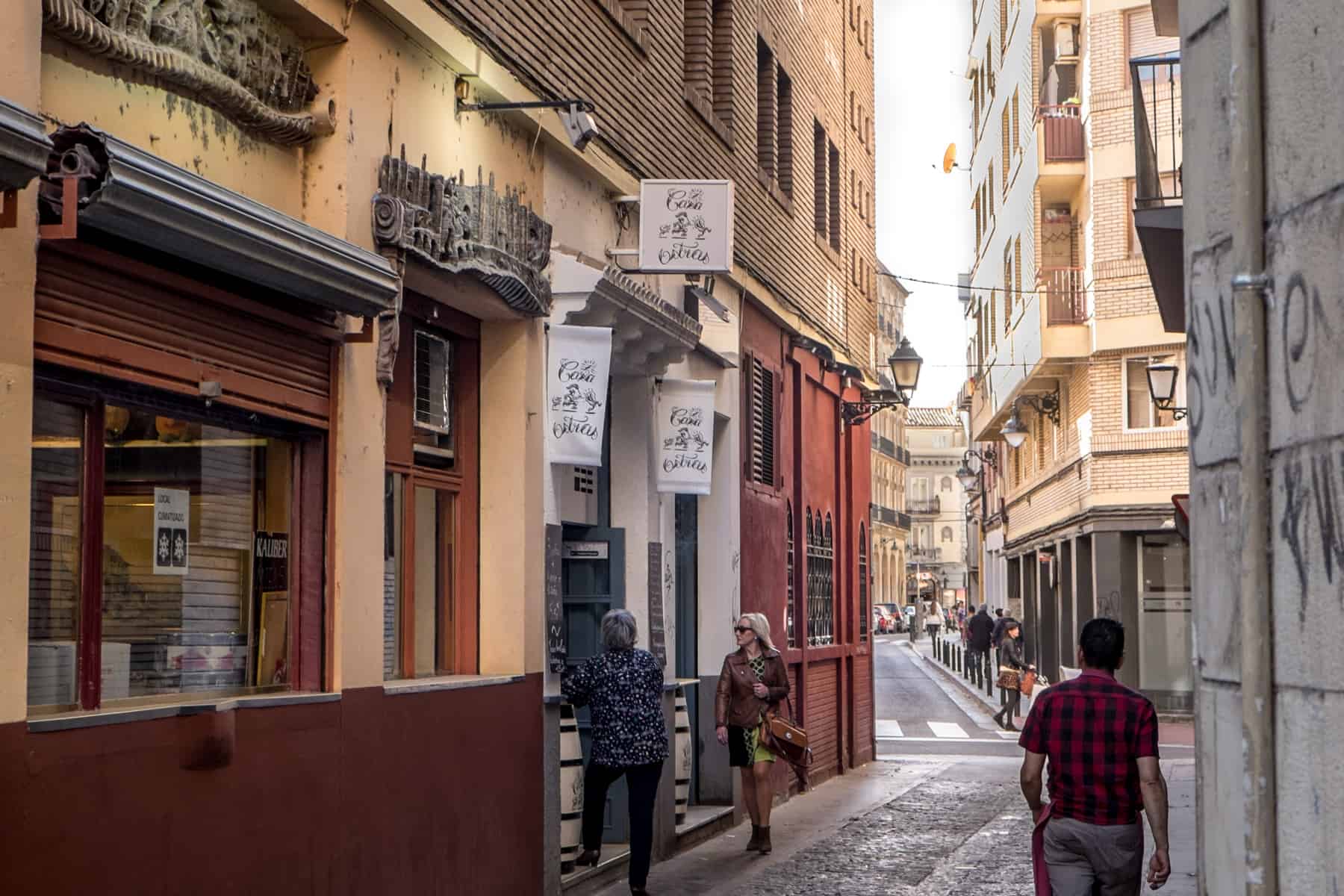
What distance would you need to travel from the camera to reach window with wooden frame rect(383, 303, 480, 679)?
9.77m

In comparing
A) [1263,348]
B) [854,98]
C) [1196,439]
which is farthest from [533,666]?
[854,98]

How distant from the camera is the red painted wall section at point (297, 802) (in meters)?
6.01

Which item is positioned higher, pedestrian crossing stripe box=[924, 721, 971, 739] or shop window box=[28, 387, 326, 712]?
shop window box=[28, 387, 326, 712]

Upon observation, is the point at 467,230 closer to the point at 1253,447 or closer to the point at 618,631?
the point at 618,631

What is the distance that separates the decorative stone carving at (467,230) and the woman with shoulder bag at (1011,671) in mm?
15608

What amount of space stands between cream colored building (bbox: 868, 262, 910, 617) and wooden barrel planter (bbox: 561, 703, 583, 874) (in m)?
94.6

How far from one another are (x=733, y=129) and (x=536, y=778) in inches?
321

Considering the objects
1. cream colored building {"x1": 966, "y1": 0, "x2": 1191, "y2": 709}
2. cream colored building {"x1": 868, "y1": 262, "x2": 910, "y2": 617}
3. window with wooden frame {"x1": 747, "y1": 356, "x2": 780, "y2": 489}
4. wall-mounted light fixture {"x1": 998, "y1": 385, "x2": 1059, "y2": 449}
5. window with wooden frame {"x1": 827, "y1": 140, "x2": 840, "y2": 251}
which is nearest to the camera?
window with wooden frame {"x1": 747, "y1": 356, "x2": 780, "y2": 489}

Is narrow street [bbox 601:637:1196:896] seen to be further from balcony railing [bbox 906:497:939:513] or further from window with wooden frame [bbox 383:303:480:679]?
balcony railing [bbox 906:497:939:513]

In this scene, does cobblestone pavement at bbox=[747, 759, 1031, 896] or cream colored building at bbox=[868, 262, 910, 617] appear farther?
cream colored building at bbox=[868, 262, 910, 617]

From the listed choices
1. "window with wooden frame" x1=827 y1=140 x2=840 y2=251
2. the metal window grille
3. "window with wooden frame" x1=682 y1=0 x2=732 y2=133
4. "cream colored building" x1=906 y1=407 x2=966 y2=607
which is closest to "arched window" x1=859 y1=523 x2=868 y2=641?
the metal window grille

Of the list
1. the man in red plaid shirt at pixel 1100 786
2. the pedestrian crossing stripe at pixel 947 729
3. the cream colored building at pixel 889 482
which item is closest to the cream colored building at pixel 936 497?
the cream colored building at pixel 889 482

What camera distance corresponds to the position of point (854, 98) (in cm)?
2586

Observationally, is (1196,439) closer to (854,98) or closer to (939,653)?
(854,98)
